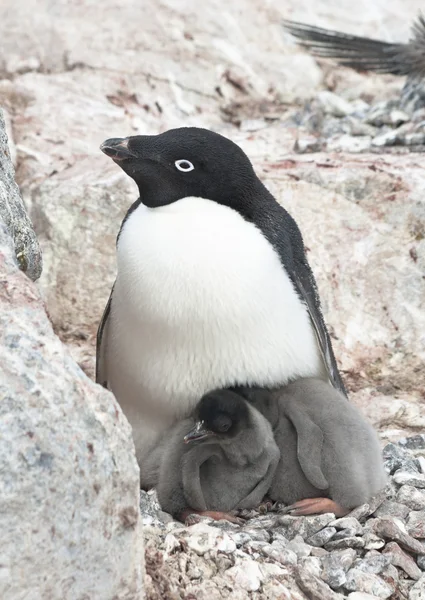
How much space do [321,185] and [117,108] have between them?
176 centimetres

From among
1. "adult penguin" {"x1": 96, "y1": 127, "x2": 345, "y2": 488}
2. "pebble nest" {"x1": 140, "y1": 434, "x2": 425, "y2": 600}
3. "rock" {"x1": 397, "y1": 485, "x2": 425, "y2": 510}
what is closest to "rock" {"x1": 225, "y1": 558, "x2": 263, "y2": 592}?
"pebble nest" {"x1": 140, "y1": 434, "x2": 425, "y2": 600}

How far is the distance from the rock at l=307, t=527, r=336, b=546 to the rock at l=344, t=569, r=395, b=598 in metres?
0.23

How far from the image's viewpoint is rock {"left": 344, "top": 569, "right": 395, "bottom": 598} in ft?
7.67

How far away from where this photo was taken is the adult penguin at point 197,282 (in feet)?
10.1

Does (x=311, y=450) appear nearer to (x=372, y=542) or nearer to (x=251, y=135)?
(x=372, y=542)

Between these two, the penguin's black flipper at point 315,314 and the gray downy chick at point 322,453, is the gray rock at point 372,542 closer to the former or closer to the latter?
the gray downy chick at point 322,453

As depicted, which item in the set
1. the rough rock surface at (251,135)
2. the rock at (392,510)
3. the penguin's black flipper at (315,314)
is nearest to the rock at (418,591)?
the rock at (392,510)

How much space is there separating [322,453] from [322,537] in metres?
0.38

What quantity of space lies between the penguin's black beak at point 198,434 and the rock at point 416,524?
66cm

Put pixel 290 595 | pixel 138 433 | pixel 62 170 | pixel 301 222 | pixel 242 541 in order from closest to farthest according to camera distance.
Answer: pixel 290 595, pixel 242 541, pixel 138 433, pixel 301 222, pixel 62 170

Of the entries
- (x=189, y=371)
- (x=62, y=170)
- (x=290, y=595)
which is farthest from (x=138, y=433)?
(x=62, y=170)

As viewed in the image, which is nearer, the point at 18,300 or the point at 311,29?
the point at 18,300

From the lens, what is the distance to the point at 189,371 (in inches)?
126

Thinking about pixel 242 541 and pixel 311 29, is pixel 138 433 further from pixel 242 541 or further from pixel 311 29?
pixel 311 29
